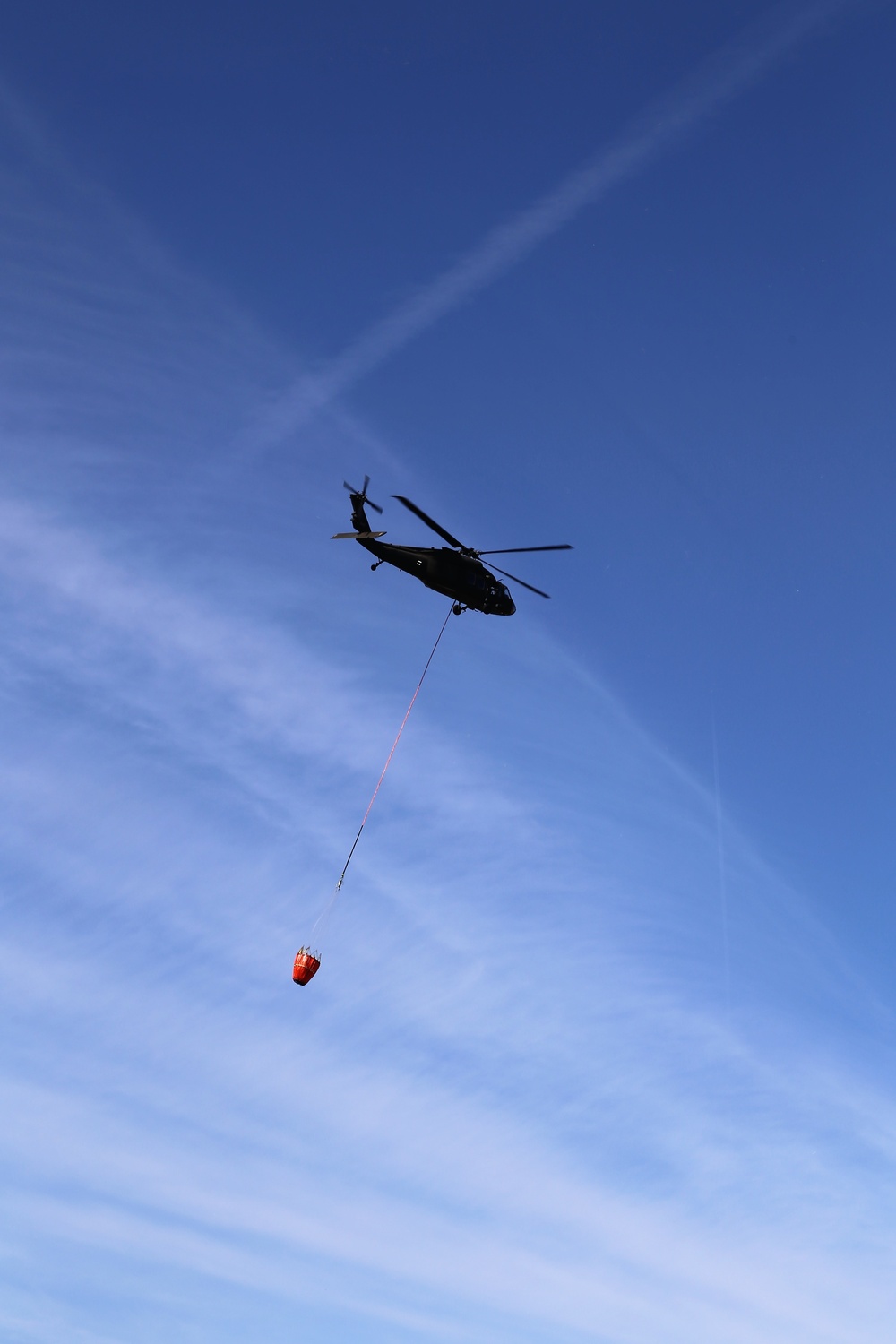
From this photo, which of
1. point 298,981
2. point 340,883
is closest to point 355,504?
point 340,883

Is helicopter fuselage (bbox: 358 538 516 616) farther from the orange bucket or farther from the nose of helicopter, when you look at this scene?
the orange bucket

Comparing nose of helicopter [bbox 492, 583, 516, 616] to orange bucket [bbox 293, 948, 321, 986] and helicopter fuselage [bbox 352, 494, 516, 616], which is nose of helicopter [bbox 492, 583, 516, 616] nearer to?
helicopter fuselage [bbox 352, 494, 516, 616]

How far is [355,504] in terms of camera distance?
64.2 m

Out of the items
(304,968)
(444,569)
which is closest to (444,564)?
(444,569)

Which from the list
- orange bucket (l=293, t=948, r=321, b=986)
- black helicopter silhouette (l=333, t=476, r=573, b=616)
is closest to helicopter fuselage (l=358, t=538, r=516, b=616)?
black helicopter silhouette (l=333, t=476, r=573, b=616)

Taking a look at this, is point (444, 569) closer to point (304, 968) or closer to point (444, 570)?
point (444, 570)

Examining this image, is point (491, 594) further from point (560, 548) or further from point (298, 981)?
point (298, 981)

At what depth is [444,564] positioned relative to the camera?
202 ft

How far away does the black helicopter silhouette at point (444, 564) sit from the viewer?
61.3 meters

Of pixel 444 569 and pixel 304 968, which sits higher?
pixel 444 569

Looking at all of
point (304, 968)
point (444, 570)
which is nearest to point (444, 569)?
point (444, 570)

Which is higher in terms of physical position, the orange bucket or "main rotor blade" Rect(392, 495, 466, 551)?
"main rotor blade" Rect(392, 495, 466, 551)

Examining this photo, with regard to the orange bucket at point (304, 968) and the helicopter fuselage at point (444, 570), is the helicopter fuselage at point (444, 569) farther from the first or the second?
the orange bucket at point (304, 968)

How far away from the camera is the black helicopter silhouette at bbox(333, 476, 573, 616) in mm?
61344
